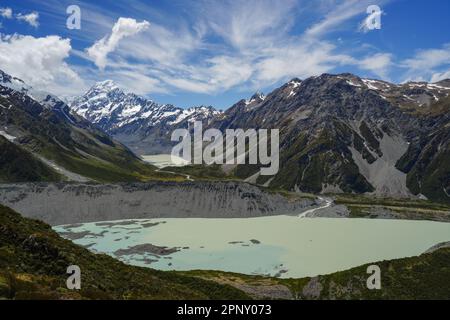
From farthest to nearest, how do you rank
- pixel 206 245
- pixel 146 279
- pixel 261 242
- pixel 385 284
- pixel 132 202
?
pixel 132 202, pixel 261 242, pixel 206 245, pixel 385 284, pixel 146 279

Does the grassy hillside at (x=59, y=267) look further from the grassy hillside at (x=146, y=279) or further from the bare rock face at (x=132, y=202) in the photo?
the bare rock face at (x=132, y=202)

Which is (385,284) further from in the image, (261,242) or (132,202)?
(132,202)

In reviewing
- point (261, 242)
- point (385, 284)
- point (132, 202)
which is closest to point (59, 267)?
point (385, 284)

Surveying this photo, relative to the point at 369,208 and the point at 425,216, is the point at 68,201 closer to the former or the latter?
the point at 369,208
